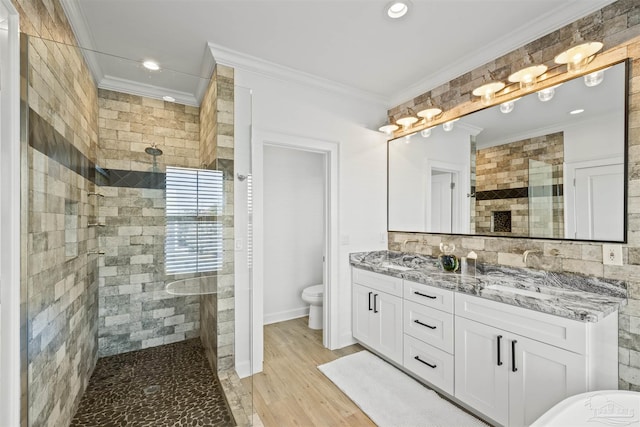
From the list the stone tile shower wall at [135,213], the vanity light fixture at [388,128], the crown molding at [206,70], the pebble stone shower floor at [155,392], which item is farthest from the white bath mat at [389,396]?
the crown molding at [206,70]

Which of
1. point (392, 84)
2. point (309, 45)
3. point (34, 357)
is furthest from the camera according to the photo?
point (392, 84)

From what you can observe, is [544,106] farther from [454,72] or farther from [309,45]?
[309,45]

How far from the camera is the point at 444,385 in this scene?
2.04m

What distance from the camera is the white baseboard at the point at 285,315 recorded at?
3.63 meters

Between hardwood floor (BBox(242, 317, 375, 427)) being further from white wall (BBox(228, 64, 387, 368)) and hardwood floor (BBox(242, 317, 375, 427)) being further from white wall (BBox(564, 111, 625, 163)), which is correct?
white wall (BBox(564, 111, 625, 163))

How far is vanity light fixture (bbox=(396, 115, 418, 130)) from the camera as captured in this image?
2.89 meters

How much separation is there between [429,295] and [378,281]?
0.57m

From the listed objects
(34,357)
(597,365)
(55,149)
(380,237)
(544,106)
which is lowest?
(597,365)

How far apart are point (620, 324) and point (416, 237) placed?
1571 mm

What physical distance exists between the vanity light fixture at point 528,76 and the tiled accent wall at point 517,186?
1.33 ft

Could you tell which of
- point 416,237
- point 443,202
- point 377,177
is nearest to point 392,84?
point 377,177

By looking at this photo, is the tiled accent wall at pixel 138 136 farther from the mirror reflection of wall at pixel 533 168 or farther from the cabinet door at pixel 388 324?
the mirror reflection of wall at pixel 533 168

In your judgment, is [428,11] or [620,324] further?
[428,11]

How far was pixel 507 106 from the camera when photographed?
218cm
